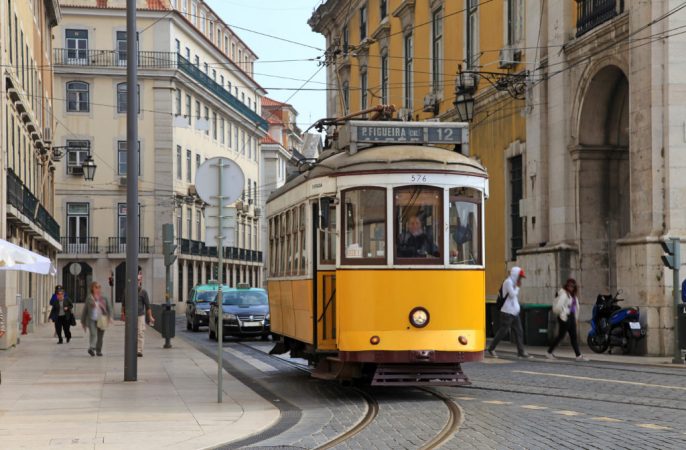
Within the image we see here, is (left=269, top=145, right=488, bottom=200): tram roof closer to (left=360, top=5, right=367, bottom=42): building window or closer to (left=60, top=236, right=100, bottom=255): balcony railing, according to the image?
(left=360, top=5, right=367, bottom=42): building window

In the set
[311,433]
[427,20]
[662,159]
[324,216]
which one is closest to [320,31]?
[427,20]

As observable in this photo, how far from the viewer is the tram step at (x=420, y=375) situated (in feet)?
47.5

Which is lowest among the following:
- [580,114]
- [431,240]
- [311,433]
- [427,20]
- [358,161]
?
[311,433]

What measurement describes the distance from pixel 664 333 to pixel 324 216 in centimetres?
1008

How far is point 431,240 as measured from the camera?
14641mm

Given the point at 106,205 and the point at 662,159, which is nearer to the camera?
the point at 662,159

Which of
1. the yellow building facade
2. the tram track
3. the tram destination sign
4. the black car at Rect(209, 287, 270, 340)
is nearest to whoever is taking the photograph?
the tram track

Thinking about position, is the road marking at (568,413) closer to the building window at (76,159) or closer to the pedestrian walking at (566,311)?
the pedestrian walking at (566,311)

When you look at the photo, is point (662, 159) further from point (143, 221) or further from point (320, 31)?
point (143, 221)

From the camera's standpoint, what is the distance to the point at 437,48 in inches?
1517

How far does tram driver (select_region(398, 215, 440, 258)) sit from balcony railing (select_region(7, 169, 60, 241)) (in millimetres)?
20170

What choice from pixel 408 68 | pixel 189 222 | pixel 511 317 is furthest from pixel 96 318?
pixel 189 222

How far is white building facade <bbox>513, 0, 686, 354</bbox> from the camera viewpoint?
75.7 feet

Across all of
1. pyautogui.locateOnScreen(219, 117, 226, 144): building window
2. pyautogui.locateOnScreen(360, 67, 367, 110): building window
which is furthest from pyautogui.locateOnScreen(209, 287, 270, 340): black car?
pyautogui.locateOnScreen(219, 117, 226, 144): building window
